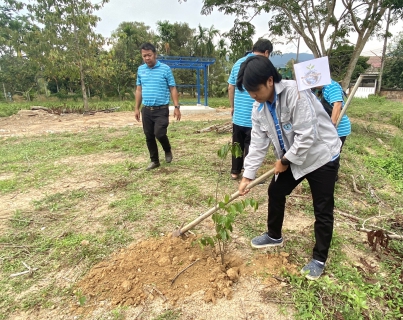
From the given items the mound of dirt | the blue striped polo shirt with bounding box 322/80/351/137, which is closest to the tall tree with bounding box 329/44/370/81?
the blue striped polo shirt with bounding box 322/80/351/137

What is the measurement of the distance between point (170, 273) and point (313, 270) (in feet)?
3.36

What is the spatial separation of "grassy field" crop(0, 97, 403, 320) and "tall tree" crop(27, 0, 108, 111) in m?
7.71

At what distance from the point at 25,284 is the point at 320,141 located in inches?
89.6

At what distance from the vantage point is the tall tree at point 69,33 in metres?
11.2

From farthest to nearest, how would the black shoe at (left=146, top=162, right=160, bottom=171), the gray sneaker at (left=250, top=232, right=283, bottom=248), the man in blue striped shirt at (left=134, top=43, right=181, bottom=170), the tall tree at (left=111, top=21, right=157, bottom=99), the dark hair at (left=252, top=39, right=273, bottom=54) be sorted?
the tall tree at (left=111, top=21, right=157, bottom=99) → the black shoe at (left=146, top=162, right=160, bottom=171) → the man in blue striped shirt at (left=134, top=43, right=181, bottom=170) → the dark hair at (left=252, top=39, right=273, bottom=54) → the gray sneaker at (left=250, top=232, right=283, bottom=248)

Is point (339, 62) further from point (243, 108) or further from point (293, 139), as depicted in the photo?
point (293, 139)

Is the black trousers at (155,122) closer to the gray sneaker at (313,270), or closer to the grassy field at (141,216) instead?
the grassy field at (141,216)

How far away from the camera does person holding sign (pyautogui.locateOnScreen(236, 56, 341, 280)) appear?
1.65 meters

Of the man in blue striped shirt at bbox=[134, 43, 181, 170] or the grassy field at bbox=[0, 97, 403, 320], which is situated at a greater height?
the man in blue striped shirt at bbox=[134, 43, 181, 170]

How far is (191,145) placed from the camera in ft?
19.3

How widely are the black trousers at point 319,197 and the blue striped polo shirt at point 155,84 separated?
2390mm

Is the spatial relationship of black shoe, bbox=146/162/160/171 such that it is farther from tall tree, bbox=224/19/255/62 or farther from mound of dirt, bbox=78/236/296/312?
tall tree, bbox=224/19/255/62

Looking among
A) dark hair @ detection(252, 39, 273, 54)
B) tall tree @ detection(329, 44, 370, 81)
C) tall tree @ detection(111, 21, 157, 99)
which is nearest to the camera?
dark hair @ detection(252, 39, 273, 54)

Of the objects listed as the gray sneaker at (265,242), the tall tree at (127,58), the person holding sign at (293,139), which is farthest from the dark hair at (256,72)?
the tall tree at (127,58)
